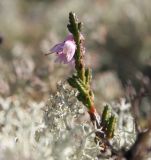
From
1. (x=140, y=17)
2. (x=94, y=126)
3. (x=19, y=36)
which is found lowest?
(x=94, y=126)

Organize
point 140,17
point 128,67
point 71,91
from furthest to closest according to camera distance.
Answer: point 140,17 → point 128,67 → point 71,91

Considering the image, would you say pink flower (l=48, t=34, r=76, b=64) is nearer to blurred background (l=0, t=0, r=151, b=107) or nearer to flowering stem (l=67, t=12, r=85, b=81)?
flowering stem (l=67, t=12, r=85, b=81)

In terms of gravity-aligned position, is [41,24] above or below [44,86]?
above

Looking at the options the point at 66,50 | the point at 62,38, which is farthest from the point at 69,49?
the point at 62,38

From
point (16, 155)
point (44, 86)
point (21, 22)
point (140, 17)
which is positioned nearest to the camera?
point (16, 155)

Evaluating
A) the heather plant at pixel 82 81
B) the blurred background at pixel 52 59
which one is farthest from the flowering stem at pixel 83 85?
the blurred background at pixel 52 59

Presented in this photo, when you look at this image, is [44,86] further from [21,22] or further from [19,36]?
[21,22]

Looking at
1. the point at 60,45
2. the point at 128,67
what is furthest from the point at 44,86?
the point at 128,67

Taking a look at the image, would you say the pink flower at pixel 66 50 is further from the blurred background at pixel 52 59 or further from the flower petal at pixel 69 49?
the blurred background at pixel 52 59
